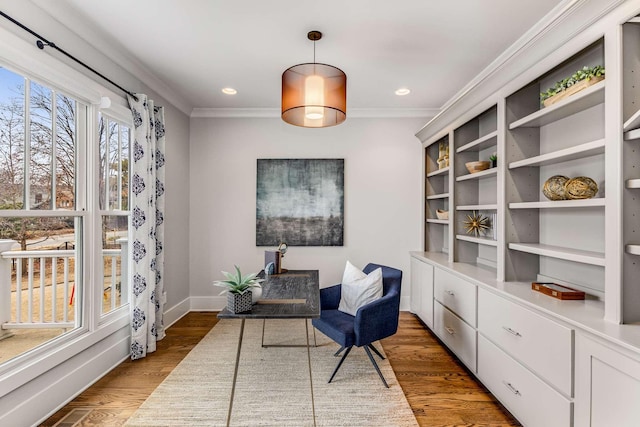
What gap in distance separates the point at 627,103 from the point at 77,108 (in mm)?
3334

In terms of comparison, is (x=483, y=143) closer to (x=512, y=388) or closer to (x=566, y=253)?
(x=566, y=253)

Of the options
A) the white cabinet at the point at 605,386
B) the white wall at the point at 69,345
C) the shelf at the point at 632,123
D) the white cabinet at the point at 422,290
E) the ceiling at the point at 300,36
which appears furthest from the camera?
the white cabinet at the point at 422,290

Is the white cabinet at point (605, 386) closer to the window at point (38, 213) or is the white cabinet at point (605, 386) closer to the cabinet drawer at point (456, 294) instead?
the cabinet drawer at point (456, 294)

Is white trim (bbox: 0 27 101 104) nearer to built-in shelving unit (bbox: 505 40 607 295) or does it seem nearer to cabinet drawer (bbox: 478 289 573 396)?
built-in shelving unit (bbox: 505 40 607 295)

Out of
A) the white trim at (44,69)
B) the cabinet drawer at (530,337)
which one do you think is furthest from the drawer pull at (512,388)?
the white trim at (44,69)

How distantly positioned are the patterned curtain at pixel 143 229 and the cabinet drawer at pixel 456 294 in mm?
2704

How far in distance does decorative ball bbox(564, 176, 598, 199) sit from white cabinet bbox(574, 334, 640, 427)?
802 millimetres

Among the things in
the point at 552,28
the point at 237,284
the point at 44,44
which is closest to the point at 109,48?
the point at 44,44

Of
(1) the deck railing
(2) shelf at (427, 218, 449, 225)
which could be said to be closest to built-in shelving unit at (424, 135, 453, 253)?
(2) shelf at (427, 218, 449, 225)

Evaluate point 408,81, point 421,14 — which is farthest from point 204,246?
point 421,14

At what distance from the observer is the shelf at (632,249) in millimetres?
1464

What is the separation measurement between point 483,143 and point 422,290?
173 cm

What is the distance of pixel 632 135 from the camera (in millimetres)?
1492

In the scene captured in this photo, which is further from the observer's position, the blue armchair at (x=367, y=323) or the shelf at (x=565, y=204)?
the blue armchair at (x=367, y=323)
